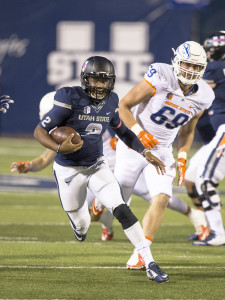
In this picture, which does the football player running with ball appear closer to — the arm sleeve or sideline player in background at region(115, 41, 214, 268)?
the arm sleeve

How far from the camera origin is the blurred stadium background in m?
19.2

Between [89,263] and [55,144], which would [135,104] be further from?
[89,263]

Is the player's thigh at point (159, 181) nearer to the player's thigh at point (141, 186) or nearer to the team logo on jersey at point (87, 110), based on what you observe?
the team logo on jersey at point (87, 110)

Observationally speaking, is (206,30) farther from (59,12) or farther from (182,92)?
(182,92)

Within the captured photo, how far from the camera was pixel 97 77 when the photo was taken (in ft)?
17.7

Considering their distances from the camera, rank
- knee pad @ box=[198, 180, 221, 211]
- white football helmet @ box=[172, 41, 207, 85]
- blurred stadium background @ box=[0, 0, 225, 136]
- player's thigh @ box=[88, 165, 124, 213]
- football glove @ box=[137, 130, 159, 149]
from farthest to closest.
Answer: blurred stadium background @ box=[0, 0, 225, 136], knee pad @ box=[198, 180, 221, 211], white football helmet @ box=[172, 41, 207, 85], football glove @ box=[137, 130, 159, 149], player's thigh @ box=[88, 165, 124, 213]

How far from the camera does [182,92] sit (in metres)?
6.05

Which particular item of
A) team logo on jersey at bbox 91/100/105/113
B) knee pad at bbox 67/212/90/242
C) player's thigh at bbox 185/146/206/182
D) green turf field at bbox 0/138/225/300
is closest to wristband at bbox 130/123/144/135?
team logo on jersey at bbox 91/100/105/113

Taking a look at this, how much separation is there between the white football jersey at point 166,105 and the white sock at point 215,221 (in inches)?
52.1

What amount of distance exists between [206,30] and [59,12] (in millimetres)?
3644

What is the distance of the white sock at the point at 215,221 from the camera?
719 centimetres

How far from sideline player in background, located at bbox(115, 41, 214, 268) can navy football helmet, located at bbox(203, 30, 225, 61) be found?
137 centimetres

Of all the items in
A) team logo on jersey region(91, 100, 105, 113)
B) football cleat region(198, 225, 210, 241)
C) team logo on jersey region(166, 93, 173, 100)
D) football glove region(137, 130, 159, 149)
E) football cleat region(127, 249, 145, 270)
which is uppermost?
team logo on jersey region(91, 100, 105, 113)

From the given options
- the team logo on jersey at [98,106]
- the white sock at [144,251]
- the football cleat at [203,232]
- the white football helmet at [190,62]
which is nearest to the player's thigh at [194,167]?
the football cleat at [203,232]
